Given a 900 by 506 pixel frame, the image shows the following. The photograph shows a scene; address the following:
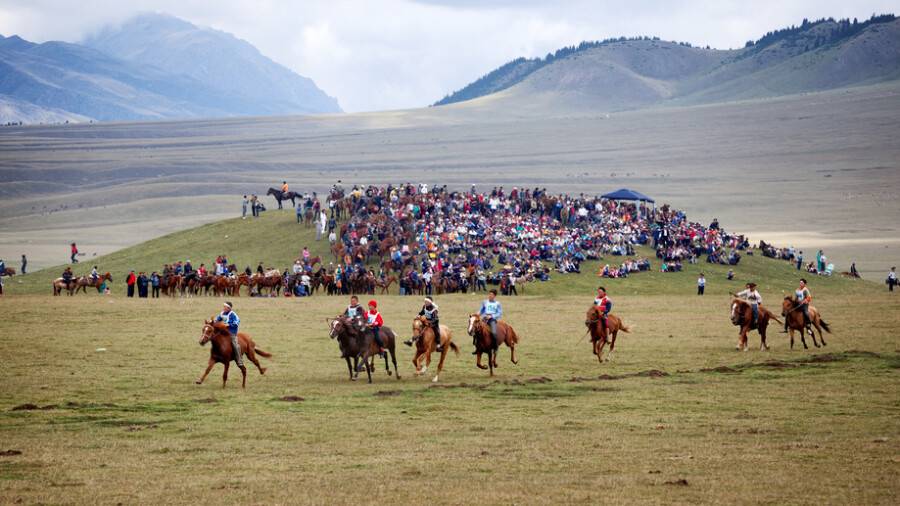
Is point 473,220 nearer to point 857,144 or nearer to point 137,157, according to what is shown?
point 857,144

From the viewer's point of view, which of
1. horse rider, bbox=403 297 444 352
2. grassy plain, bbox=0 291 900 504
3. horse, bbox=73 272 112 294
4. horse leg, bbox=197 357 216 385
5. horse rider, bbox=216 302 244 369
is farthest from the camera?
horse, bbox=73 272 112 294

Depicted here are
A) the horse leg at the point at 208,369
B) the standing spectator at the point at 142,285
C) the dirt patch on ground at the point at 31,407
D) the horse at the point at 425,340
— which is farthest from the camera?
the standing spectator at the point at 142,285

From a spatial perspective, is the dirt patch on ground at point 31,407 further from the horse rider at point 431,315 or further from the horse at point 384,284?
the horse at point 384,284

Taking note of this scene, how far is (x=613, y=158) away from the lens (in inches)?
4941

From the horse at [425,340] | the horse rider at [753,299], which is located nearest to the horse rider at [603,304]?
the horse rider at [753,299]

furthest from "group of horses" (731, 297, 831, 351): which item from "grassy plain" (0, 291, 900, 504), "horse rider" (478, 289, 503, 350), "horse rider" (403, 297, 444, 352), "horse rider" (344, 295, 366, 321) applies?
"horse rider" (344, 295, 366, 321)

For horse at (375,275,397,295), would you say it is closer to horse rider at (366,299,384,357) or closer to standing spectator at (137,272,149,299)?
standing spectator at (137,272,149,299)

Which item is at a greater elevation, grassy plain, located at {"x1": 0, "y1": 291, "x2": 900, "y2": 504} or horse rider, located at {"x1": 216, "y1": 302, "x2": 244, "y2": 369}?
horse rider, located at {"x1": 216, "y1": 302, "x2": 244, "y2": 369}

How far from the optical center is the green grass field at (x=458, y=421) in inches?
496

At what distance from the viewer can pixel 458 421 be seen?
57.0ft

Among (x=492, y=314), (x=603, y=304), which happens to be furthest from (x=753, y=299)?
(x=492, y=314)

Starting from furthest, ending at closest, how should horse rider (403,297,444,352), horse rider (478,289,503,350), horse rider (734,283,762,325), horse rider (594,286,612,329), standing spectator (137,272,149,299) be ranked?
1. standing spectator (137,272,149,299)
2. horse rider (734,283,762,325)
3. horse rider (594,286,612,329)
4. horse rider (478,289,503,350)
5. horse rider (403,297,444,352)

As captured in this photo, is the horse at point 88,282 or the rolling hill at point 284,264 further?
the rolling hill at point 284,264

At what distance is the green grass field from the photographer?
41.3 feet
